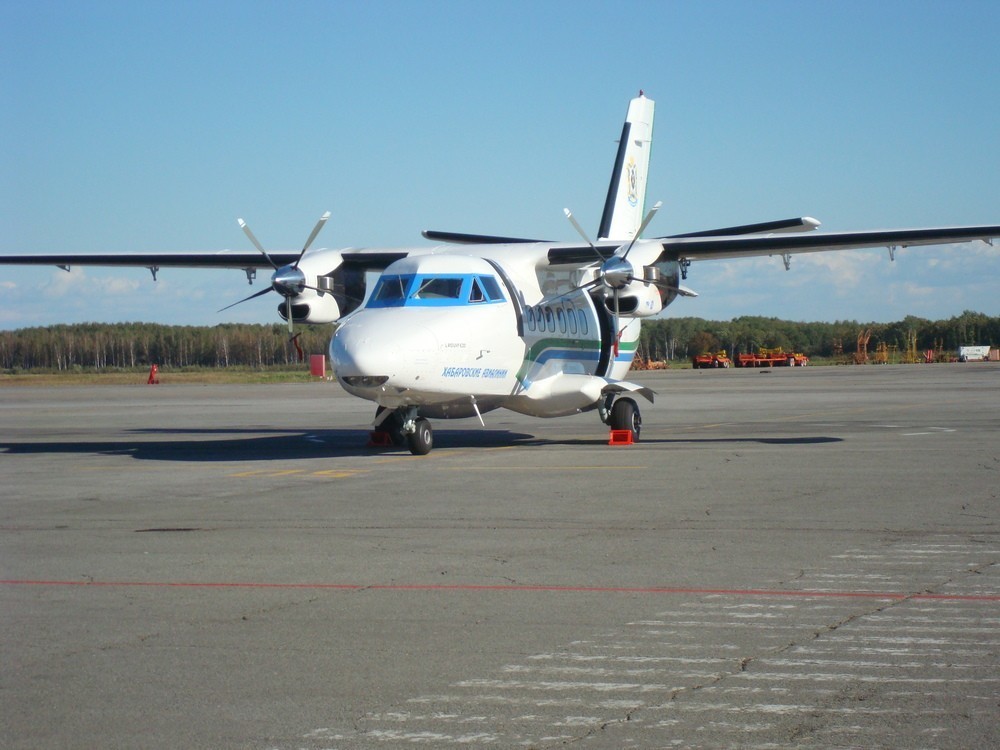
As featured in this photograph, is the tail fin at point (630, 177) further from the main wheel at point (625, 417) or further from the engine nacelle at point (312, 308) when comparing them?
the engine nacelle at point (312, 308)

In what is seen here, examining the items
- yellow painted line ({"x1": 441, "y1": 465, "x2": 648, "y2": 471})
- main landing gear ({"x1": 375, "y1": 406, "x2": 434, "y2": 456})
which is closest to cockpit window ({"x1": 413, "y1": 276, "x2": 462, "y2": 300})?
main landing gear ({"x1": 375, "y1": 406, "x2": 434, "y2": 456})

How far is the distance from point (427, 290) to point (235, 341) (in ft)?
362

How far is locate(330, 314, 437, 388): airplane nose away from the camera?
1647cm

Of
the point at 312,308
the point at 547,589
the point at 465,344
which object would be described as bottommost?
the point at 547,589

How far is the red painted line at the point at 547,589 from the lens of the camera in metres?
7.43

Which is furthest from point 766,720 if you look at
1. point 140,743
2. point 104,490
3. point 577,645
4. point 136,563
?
point 104,490

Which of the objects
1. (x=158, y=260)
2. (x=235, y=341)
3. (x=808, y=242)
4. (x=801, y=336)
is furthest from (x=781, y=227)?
(x=801, y=336)

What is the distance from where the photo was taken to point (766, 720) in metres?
4.96

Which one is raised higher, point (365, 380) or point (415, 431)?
point (365, 380)

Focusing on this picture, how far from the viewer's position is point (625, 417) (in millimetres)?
20891

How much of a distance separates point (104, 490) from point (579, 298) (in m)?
11.0

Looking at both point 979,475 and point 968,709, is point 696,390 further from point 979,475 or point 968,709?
point 968,709

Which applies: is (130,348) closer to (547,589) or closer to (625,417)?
(625,417)

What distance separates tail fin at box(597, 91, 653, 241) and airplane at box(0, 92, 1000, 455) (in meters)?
2.74
